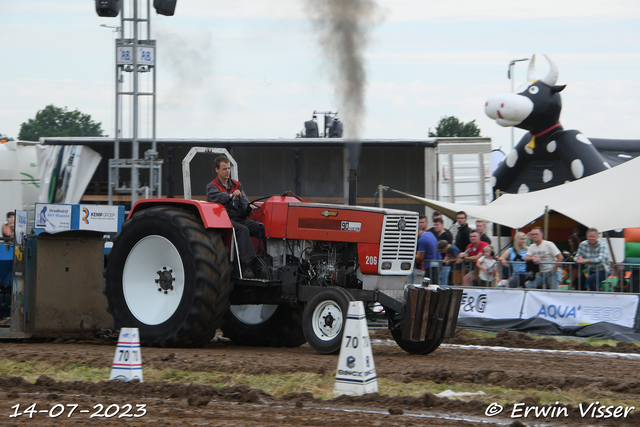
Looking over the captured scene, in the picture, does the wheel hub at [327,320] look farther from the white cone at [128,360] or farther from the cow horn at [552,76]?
the cow horn at [552,76]

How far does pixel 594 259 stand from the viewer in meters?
10.8

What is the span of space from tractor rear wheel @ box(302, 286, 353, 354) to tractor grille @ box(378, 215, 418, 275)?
561 mm

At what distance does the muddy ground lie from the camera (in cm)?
472

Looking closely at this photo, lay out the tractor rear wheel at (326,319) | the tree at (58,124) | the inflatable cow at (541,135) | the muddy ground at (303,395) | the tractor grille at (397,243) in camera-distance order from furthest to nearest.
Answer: the tree at (58,124) → the inflatable cow at (541,135) → the tractor grille at (397,243) → the tractor rear wheel at (326,319) → the muddy ground at (303,395)

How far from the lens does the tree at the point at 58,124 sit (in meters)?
74.4

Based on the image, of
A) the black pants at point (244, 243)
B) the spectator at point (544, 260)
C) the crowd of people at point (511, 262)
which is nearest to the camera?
the black pants at point (244, 243)

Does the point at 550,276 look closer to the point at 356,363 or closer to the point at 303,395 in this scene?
the point at 356,363

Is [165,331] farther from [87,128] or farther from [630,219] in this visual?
[87,128]

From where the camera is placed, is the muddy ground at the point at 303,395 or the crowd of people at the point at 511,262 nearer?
the muddy ground at the point at 303,395

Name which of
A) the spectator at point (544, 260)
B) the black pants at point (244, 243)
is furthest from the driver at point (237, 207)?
the spectator at point (544, 260)

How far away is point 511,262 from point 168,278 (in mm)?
5275

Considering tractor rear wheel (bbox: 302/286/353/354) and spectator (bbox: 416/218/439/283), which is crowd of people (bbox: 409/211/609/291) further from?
tractor rear wheel (bbox: 302/286/353/354)

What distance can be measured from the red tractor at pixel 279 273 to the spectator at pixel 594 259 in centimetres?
372

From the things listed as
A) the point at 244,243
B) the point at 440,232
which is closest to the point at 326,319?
the point at 244,243
